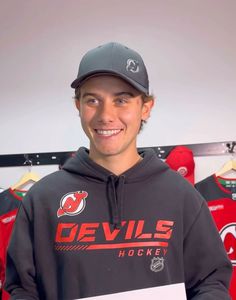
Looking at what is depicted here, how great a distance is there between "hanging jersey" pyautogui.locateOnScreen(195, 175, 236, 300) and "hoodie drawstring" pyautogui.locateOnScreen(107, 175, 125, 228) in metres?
0.83

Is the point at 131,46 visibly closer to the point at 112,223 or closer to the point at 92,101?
the point at 92,101

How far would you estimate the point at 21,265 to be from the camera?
847 mm

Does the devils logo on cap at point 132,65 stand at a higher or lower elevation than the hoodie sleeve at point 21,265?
higher

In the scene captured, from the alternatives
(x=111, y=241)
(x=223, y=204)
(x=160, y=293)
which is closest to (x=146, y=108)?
(x=111, y=241)

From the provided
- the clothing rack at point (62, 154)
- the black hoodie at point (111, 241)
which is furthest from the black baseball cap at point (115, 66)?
the clothing rack at point (62, 154)

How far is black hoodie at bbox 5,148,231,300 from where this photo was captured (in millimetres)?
831

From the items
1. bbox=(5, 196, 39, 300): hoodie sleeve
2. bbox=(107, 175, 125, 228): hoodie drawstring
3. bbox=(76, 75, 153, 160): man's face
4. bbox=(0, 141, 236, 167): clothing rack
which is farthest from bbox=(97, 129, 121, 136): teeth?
bbox=(0, 141, 236, 167): clothing rack

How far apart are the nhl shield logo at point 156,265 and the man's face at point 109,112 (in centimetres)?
27

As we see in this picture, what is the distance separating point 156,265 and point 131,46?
47.9 inches

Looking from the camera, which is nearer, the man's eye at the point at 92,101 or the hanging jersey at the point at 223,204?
the man's eye at the point at 92,101

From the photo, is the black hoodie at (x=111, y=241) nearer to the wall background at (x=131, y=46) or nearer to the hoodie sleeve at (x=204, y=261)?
the hoodie sleeve at (x=204, y=261)

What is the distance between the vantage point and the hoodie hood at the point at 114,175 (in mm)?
888

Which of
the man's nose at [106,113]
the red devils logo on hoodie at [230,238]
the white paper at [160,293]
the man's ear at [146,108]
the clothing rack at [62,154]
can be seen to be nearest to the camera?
the white paper at [160,293]

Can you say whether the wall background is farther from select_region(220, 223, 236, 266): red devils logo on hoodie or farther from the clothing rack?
select_region(220, 223, 236, 266): red devils logo on hoodie
